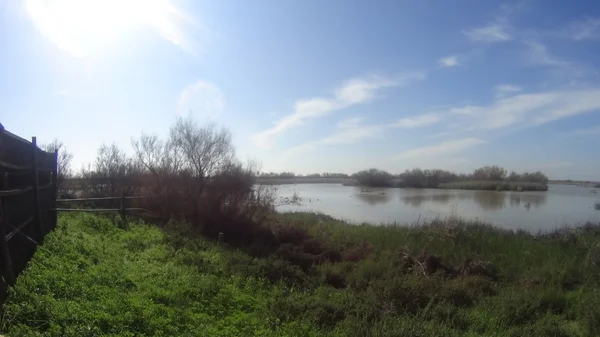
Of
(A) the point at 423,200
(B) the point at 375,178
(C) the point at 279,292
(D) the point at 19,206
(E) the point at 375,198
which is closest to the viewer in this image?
(D) the point at 19,206

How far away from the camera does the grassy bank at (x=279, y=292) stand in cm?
529

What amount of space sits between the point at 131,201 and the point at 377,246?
46.8 feet

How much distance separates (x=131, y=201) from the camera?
76.6ft

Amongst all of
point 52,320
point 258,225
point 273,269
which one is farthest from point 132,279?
point 258,225

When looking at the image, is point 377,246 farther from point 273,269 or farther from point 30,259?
point 30,259

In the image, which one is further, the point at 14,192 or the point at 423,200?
the point at 423,200

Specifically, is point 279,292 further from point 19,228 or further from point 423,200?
point 423,200

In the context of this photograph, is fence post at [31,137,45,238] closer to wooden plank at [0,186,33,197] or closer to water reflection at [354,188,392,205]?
wooden plank at [0,186,33,197]

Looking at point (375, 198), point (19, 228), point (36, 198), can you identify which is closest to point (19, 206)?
point (19, 228)

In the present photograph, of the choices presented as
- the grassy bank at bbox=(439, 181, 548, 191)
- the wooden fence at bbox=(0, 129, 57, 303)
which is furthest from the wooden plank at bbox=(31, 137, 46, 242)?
the grassy bank at bbox=(439, 181, 548, 191)

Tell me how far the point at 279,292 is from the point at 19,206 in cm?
526

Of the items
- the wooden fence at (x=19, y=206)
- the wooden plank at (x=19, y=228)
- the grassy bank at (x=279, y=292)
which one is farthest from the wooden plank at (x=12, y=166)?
the grassy bank at (x=279, y=292)

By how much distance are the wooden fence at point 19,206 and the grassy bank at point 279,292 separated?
0.26 metres

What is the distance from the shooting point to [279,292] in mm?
9086
